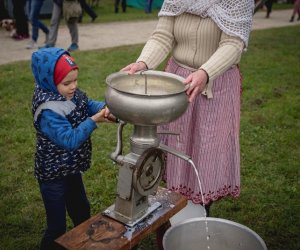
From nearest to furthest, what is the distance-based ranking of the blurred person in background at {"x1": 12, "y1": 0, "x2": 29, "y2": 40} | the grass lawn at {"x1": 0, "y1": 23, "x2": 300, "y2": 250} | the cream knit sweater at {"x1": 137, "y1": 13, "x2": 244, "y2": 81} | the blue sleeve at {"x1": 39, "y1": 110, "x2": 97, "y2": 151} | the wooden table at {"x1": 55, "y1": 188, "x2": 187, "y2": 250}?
the wooden table at {"x1": 55, "y1": 188, "x2": 187, "y2": 250} → the blue sleeve at {"x1": 39, "y1": 110, "x2": 97, "y2": 151} → the cream knit sweater at {"x1": 137, "y1": 13, "x2": 244, "y2": 81} → the grass lawn at {"x1": 0, "y1": 23, "x2": 300, "y2": 250} → the blurred person in background at {"x1": 12, "y1": 0, "x2": 29, "y2": 40}

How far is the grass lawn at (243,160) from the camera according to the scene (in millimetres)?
3215

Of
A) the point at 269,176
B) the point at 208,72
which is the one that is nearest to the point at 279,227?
the point at 269,176

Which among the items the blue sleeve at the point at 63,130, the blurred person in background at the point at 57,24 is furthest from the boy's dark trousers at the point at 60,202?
the blurred person in background at the point at 57,24

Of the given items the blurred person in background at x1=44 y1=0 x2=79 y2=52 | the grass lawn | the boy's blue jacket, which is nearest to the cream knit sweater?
the boy's blue jacket

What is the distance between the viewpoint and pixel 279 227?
3.24 m

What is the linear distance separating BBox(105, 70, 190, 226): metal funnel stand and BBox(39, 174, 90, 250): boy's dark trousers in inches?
17.3

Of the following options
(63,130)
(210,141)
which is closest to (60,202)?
(63,130)

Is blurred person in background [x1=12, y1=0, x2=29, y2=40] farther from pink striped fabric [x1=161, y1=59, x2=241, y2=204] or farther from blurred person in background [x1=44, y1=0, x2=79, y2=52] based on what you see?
pink striped fabric [x1=161, y1=59, x2=241, y2=204]

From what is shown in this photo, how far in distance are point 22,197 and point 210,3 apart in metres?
2.25

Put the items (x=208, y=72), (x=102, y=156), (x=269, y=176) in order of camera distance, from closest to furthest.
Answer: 1. (x=208, y=72)
2. (x=269, y=176)
3. (x=102, y=156)

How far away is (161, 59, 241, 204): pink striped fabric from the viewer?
2.50 m

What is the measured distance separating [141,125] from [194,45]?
0.77m

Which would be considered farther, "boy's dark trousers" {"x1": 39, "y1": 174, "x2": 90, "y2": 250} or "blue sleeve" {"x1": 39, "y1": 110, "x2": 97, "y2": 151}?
"boy's dark trousers" {"x1": 39, "y1": 174, "x2": 90, "y2": 250}

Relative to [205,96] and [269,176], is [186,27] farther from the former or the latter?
[269,176]
